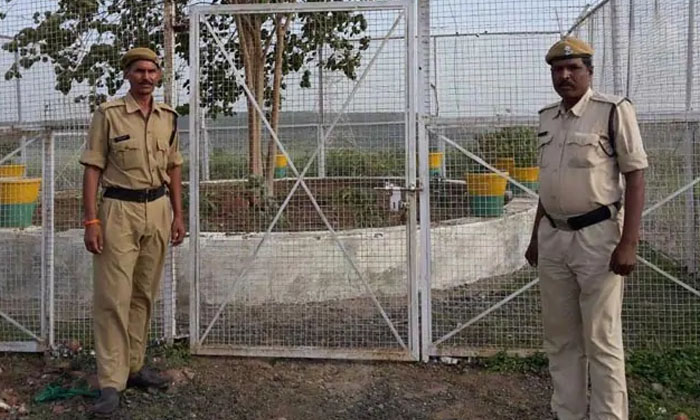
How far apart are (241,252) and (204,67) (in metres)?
1.61

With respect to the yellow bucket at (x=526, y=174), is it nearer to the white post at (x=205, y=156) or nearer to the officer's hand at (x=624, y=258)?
the officer's hand at (x=624, y=258)

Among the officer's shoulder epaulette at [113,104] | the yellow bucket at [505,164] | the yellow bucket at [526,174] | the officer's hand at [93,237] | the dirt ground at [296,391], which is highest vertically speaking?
the officer's shoulder epaulette at [113,104]

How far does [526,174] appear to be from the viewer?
20.9 feet

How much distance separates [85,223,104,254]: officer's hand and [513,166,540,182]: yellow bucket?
3.49 m

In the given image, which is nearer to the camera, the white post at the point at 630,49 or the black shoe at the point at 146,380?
the black shoe at the point at 146,380

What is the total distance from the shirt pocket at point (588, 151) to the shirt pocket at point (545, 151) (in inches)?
7.1

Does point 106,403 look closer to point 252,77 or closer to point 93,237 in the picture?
point 93,237

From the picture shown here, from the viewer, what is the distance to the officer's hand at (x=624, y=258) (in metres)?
3.55

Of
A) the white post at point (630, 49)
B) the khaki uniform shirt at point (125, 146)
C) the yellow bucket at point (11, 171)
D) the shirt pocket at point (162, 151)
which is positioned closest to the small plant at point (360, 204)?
the shirt pocket at point (162, 151)

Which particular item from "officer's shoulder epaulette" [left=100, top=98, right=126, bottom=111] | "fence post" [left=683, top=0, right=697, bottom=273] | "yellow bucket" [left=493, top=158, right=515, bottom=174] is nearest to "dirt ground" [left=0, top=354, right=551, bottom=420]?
"yellow bucket" [left=493, top=158, right=515, bottom=174]

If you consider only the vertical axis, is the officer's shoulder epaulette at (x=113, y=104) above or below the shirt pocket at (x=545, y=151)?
above

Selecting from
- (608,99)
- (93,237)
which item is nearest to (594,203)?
(608,99)

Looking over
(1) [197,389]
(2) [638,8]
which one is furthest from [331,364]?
(2) [638,8]

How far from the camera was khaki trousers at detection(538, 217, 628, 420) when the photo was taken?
3730 mm
